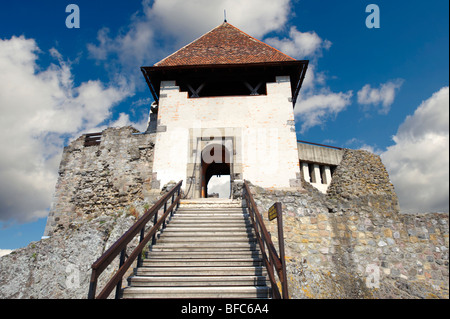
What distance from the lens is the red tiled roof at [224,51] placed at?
10.2 metres

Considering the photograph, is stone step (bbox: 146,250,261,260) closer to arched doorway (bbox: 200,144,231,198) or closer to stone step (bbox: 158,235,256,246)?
stone step (bbox: 158,235,256,246)

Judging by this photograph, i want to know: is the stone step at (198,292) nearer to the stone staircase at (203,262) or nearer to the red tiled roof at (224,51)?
the stone staircase at (203,262)

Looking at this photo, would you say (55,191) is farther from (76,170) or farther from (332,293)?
(332,293)

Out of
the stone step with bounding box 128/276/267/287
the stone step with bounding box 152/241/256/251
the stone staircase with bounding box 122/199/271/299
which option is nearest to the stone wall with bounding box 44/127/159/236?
the stone staircase with bounding box 122/199/271/299

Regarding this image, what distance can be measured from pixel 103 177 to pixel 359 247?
8.50m

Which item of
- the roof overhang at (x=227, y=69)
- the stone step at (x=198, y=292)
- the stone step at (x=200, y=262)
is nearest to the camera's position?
the stone step at (x=198, y=292)

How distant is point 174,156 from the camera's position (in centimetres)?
901

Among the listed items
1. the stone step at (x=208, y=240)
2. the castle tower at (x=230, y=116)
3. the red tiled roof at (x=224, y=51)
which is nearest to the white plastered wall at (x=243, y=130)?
the castle tower at (x=230, y=116)

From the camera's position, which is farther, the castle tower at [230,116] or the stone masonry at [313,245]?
the castle tower at [230,116]

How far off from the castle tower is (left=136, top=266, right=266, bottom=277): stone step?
4255 millimetres

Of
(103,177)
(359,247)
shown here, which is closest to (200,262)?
(359,247)

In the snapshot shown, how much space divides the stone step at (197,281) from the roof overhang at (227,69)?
7.78m

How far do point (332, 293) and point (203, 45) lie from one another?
10.7 m

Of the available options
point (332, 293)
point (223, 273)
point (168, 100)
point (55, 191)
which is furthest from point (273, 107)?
point (55, 191)
